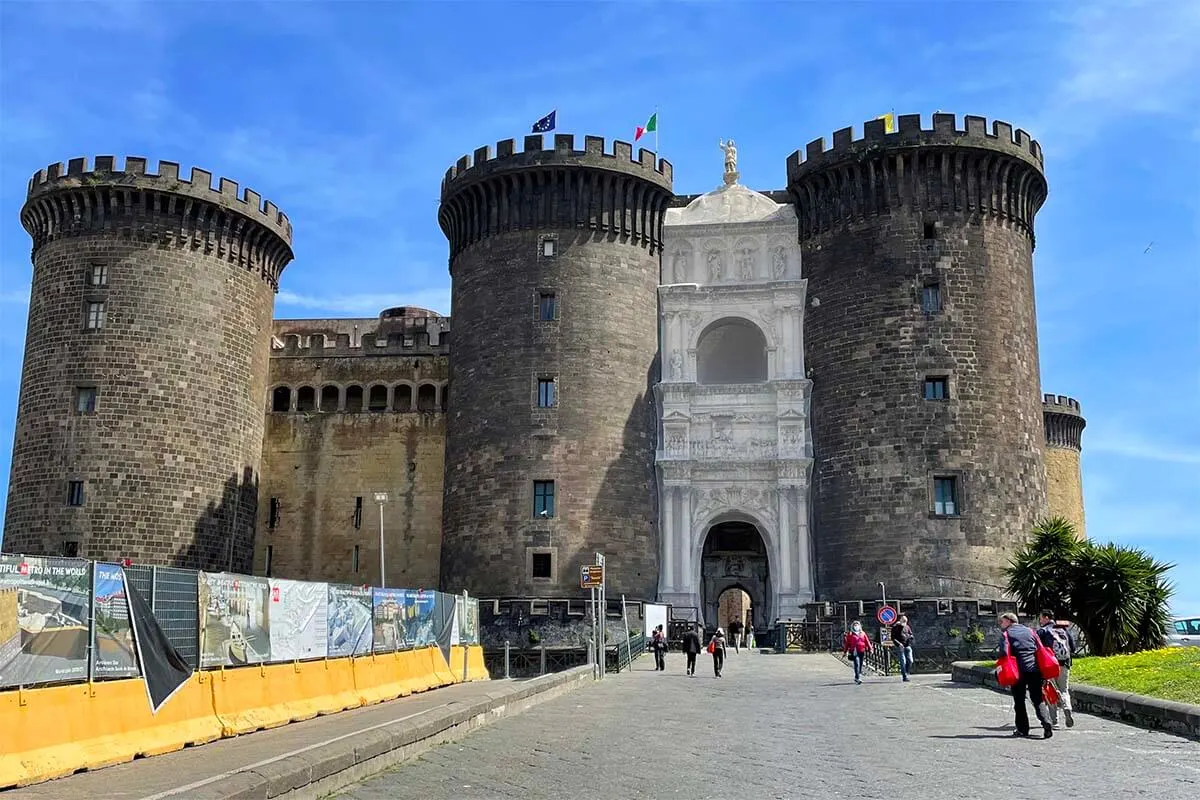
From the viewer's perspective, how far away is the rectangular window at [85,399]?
40.7 metres

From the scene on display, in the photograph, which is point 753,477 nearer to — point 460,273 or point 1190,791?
point 460,273

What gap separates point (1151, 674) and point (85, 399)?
34.5 metres

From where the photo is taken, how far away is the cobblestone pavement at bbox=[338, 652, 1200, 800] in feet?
34.9

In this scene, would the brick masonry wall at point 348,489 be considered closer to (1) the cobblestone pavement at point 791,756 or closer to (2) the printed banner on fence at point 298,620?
(1) the cobblestone pavement at point 791,756

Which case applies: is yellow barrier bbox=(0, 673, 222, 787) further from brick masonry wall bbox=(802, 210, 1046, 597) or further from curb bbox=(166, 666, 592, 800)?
brick masonry wall bbox=(802, 210, 1046, 597)

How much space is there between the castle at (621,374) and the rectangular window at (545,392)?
105 mm

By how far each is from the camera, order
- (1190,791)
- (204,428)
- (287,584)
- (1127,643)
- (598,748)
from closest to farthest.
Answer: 1. (1190,791)
2. (598,748)
3. (287,584)
4. (1127,643)
5. (204,428)

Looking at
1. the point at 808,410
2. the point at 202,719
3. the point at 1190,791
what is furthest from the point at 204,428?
the point at 1190,791

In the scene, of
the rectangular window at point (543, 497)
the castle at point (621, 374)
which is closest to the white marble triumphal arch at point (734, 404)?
the castle at point (621, 374)

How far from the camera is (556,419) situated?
1635 inches

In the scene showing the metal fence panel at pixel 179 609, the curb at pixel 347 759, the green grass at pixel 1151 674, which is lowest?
the curb at pixel 347 759

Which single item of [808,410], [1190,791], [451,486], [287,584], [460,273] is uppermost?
[460,273]

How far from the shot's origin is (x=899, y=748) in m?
13.7

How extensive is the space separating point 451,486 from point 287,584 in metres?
25.6
